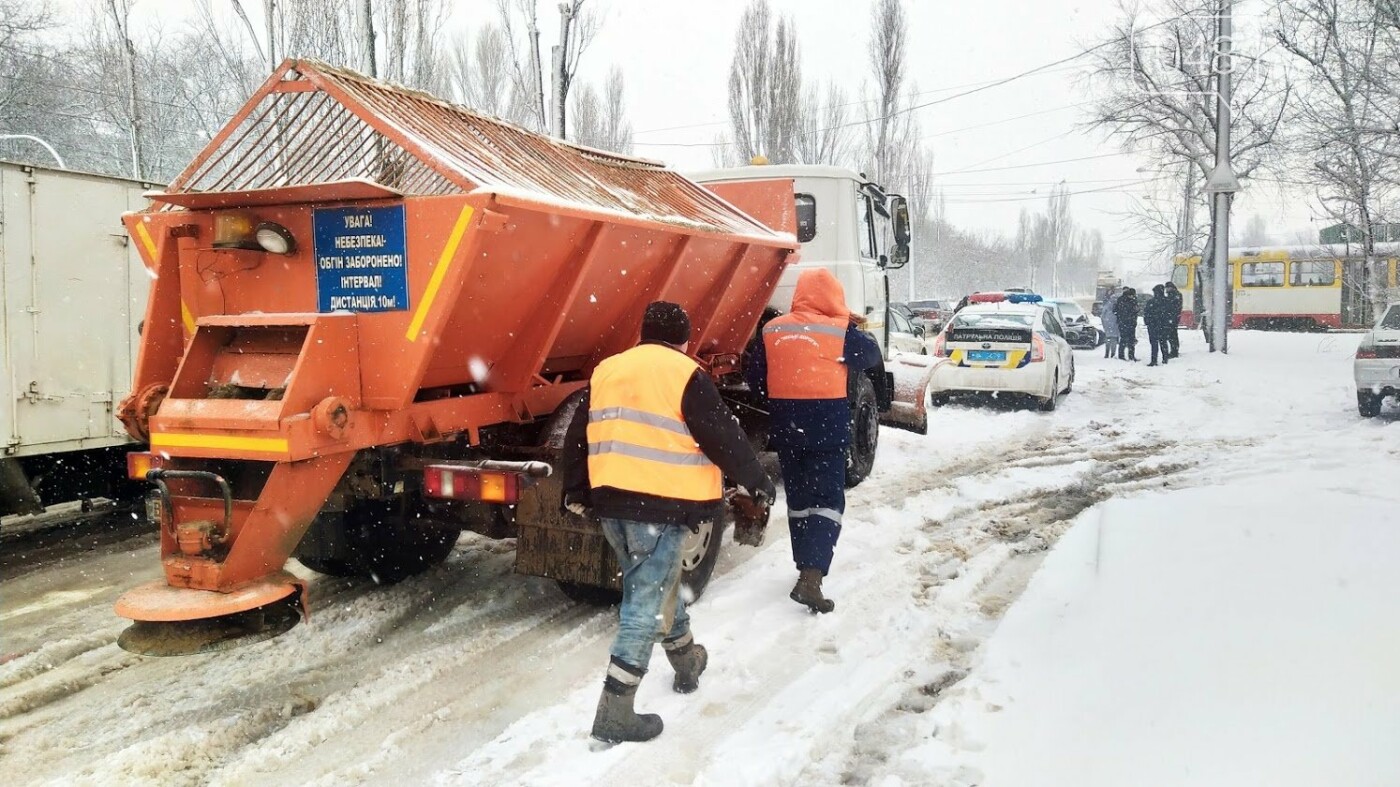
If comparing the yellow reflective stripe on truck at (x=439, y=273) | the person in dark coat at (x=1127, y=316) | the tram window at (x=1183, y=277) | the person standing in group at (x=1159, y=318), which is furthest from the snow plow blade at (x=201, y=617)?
the tram window at (x=1183, y=277)

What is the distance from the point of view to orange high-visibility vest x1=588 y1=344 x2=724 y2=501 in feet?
11.2

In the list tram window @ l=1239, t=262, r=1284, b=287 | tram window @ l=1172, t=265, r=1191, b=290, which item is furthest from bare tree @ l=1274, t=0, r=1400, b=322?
tram window @ l=1172, t=265, r=1191, b=290

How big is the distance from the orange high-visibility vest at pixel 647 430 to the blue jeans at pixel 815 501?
59.9 inches

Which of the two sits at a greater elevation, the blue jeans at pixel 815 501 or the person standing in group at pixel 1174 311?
the person standing in group at pixel 1174 311

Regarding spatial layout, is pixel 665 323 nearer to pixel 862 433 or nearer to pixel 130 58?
pixel 862 433

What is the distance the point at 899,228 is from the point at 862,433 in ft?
6.93

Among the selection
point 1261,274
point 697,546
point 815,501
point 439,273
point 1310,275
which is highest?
point 1261,274

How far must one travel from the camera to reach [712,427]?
3.44 m

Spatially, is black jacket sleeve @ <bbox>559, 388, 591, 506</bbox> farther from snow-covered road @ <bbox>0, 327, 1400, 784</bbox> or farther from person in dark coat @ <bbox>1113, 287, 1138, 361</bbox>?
person in dark coat @ <bbox>1113, 287, 1138, 361</bbox>

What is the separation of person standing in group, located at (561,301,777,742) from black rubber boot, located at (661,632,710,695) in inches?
8.2

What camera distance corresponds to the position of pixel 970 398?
43.7 ft

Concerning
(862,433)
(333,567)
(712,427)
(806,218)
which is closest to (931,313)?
(806,218)

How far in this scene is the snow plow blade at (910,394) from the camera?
343 inches

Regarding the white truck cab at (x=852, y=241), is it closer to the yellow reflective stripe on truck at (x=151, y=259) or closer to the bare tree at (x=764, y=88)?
the yellow reflective stripe on truck at (x=151, y=259)
